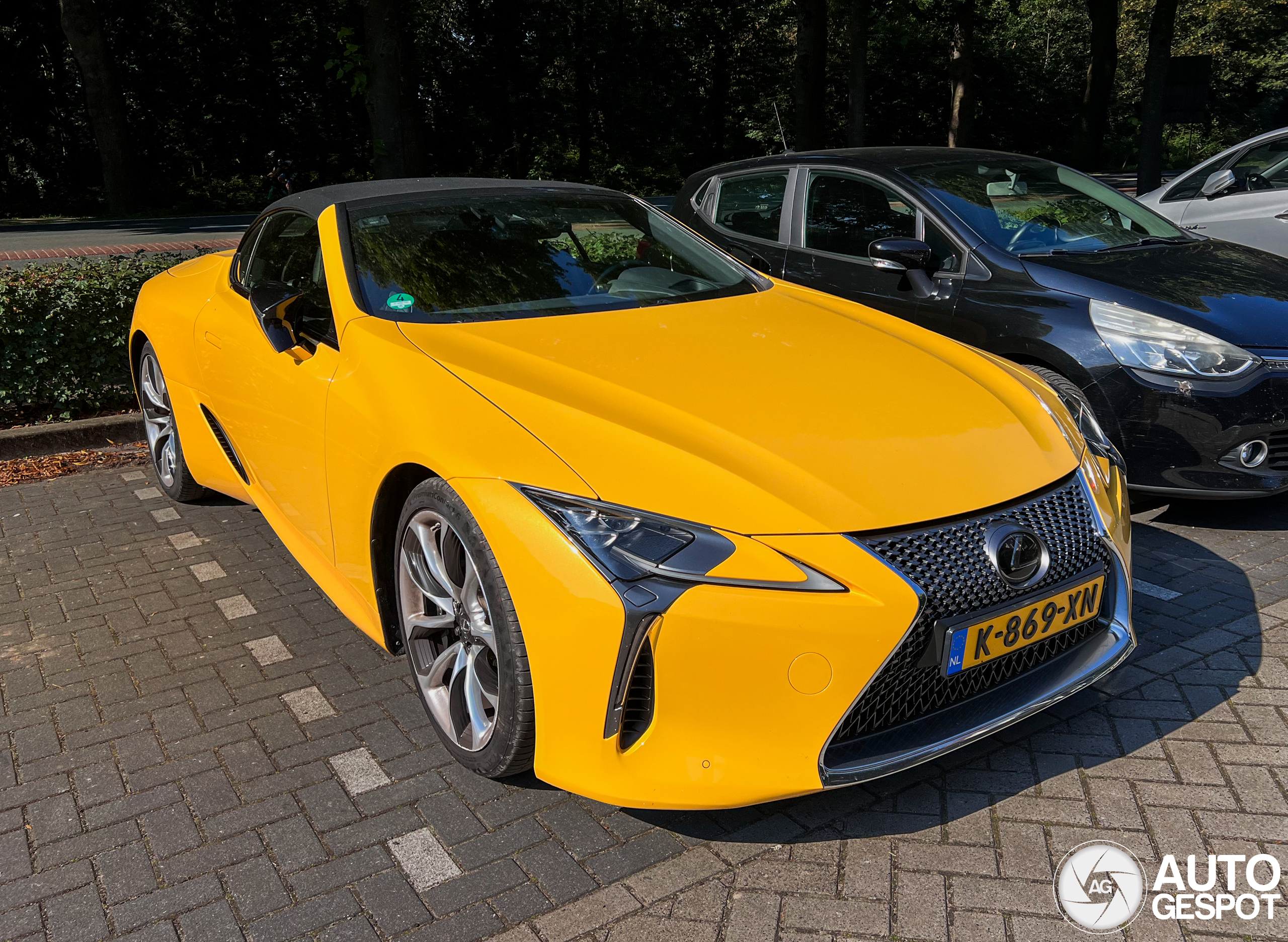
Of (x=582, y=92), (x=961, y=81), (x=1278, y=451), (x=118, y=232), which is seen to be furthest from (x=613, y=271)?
(x=582, y=92)

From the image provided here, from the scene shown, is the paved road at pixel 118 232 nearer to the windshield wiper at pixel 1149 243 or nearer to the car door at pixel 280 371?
the car door at pixel 280 371

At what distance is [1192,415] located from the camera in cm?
425

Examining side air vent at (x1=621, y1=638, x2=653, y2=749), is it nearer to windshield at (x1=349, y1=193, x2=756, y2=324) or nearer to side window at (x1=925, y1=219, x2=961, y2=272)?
windshield at (x1=349, y1=193, x2=756, y2=324)

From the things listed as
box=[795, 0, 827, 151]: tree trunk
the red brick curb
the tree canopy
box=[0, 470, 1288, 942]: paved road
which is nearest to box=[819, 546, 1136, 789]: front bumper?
box=[0, 470, 1288, 942]: paved road

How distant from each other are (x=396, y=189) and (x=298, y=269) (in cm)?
48

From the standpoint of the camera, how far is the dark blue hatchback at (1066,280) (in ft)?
14.0

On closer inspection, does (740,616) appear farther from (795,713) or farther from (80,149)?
(80,149)

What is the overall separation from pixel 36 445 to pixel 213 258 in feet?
6.98

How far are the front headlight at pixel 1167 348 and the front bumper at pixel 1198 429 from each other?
0.05 metres

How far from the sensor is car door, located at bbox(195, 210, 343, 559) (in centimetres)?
332

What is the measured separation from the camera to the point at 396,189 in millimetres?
3953

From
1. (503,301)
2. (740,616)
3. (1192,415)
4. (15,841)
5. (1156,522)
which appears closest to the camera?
(740,616)

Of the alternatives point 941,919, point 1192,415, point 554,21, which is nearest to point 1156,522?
point 1192,415

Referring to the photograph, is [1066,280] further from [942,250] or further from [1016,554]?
[1016,554]
